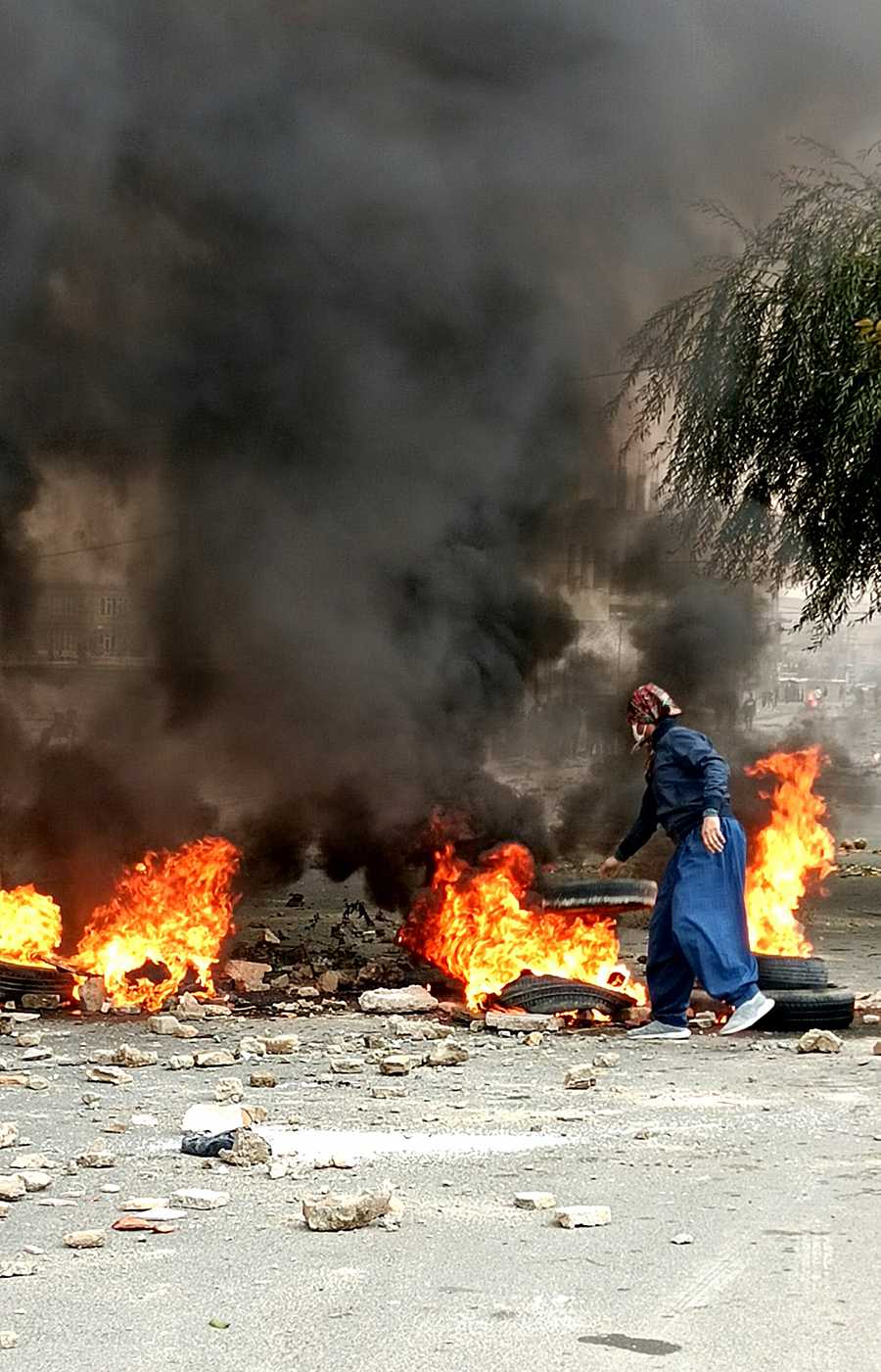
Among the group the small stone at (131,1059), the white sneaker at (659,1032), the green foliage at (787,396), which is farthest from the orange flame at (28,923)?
the green foliage at (787,396)

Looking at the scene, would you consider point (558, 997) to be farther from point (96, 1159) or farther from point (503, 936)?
point (96, 1159)

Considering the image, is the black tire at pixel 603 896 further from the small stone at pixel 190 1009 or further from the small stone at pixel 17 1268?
the small stone at pixel 17 1268

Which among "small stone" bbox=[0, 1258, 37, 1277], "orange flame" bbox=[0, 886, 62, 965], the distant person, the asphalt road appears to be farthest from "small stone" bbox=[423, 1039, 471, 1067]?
the distant person

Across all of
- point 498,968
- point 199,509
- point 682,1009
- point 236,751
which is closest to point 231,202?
point 199,509

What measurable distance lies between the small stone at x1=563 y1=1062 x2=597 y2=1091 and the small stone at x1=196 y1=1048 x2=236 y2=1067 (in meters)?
1.44

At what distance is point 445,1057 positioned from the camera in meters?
7.15

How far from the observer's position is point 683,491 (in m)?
14.0

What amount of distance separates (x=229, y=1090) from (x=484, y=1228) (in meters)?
1.97

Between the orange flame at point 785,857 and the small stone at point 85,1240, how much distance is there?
631 centimetres

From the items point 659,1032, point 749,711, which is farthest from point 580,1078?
point 749,711

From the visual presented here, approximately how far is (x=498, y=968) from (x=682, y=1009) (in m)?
1.53

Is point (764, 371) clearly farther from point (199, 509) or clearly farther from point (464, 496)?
point (199, 509)

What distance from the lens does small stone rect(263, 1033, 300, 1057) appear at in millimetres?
7352

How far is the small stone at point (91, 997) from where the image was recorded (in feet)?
28.1
